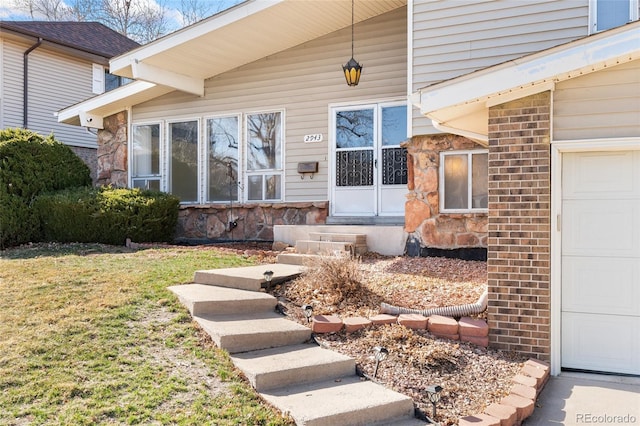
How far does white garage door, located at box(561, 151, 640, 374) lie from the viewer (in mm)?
3980

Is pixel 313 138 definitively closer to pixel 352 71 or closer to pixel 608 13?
pixel 352 71

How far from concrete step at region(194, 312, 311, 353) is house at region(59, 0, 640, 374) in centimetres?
169

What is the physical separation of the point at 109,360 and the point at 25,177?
259 inches

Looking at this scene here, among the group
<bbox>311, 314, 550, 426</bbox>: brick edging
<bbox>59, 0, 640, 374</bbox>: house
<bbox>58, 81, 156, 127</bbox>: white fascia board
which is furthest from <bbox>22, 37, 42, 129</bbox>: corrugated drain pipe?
<bbox>311, 314, 550, 426</bbox>: brick edging

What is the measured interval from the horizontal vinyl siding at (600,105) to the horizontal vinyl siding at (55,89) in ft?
44.9

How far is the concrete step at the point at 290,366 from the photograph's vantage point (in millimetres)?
3363

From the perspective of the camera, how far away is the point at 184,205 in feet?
34.8

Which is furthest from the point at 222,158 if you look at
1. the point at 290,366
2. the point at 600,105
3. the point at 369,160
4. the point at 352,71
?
the point at 600,105

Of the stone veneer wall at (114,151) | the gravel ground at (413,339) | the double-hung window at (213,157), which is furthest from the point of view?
the stone veneer wall at (114,151)

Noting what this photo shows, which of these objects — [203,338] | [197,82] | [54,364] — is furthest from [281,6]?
[54,364]

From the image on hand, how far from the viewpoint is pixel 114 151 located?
11.4 metres

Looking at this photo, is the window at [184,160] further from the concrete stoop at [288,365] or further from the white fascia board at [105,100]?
the concrete stoop at [288,365]

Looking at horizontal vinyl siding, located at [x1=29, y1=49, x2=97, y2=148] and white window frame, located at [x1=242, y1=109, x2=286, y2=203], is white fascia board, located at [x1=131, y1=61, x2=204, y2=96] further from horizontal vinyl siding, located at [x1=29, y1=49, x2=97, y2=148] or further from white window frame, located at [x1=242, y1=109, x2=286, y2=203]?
horizontal vinyl siding, located at [x1=29, y1=49, x2=97, y2=148]

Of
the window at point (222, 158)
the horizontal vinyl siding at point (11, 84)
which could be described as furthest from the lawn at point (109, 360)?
the horizontal vinyl siding at point (11, 84)
